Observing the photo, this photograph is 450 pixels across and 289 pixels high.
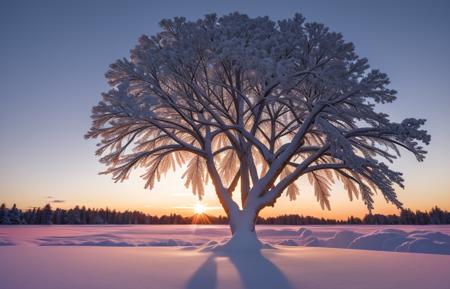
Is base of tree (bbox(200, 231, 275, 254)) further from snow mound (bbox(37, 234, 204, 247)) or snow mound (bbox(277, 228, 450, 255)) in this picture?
snow mound (bbox(277, 228, 450, 255))

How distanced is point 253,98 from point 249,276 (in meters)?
11.6

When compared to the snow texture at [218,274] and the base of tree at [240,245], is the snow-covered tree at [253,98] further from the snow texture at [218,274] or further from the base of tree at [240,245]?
the snow texture at [218,274]

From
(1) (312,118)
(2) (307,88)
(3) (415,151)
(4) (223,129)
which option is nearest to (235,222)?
(4) (223,129)

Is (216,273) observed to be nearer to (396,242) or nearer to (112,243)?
(396,242)

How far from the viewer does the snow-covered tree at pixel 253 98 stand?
42.4 ft

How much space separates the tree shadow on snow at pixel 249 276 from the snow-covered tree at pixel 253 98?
5.59 meters

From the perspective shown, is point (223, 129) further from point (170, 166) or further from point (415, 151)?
point (415, 151)

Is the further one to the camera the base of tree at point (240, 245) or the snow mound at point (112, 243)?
the snow mound at point (112, 243)

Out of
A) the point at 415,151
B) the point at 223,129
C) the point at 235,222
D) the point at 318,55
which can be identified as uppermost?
the point at 318,55

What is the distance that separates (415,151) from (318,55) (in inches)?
216

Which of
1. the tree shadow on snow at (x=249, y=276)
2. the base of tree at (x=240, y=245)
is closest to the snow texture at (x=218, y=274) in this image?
the tree shadow on snow at (x=249, y=276)

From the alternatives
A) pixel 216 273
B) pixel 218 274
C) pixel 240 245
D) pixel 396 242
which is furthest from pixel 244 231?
pixel 218 274

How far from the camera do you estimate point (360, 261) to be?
9.20 metres

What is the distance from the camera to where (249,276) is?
6.92m
